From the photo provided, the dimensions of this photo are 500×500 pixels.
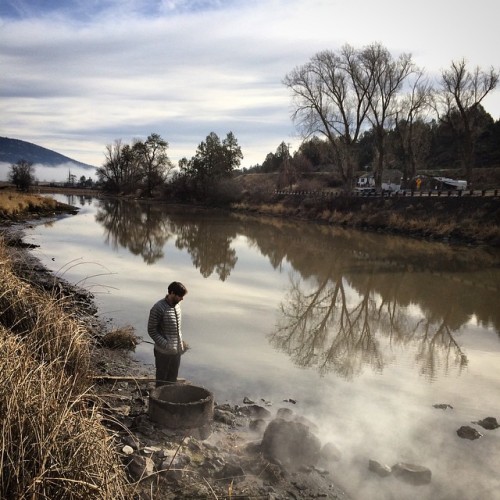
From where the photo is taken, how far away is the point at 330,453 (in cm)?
587

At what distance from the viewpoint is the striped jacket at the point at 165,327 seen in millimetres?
6309

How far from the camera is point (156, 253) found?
23578 mm

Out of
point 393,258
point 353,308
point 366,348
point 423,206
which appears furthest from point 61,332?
point 423,206

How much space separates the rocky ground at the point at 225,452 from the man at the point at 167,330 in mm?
568

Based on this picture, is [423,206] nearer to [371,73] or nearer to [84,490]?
[371,73]

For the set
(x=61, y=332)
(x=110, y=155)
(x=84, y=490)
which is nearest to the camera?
(x=84, y=490)

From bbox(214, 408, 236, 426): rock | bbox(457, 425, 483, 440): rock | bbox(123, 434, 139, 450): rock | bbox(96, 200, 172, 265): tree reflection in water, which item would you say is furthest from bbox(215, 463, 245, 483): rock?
bbox(96, 200, 172, 265): tree reflection in water

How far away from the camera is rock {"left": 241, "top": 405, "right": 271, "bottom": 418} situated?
6.85 meters

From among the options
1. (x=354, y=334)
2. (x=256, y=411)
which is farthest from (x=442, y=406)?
(x=354, y=334)

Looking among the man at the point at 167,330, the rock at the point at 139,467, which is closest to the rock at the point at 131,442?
the rock at the point at 139,467

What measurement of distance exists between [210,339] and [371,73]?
36.3 meters

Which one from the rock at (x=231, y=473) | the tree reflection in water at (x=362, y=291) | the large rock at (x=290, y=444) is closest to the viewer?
the rock at (x=231, y=473)

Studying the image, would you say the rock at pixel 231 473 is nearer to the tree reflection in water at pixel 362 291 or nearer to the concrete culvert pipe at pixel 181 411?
the concrete culvert pipe at pixel 181 411

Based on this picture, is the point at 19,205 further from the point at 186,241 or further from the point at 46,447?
the point at 46,447
